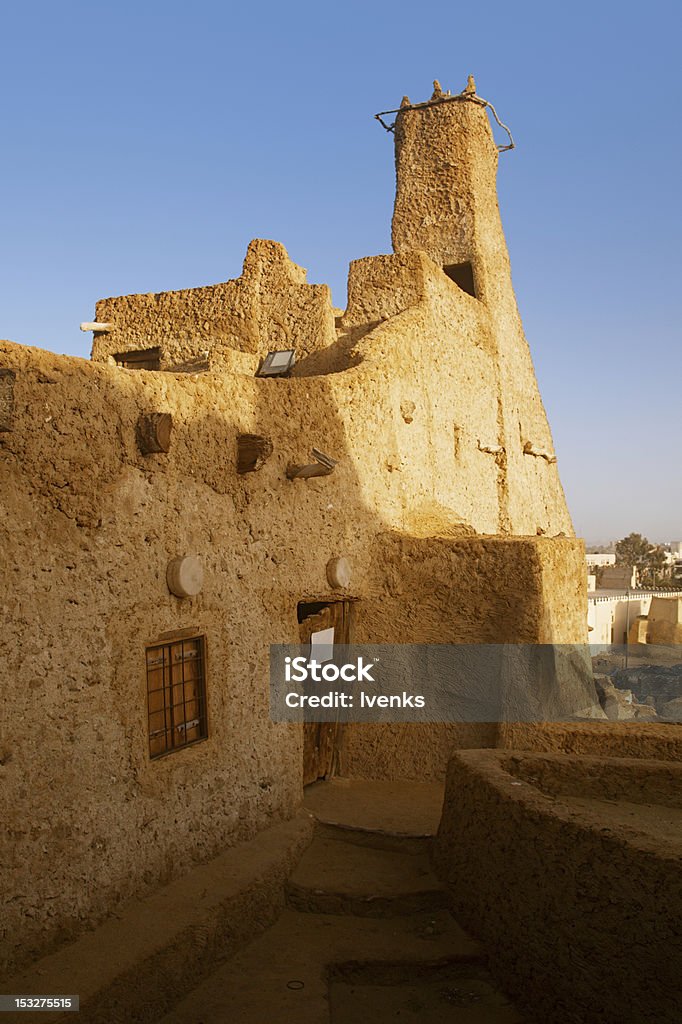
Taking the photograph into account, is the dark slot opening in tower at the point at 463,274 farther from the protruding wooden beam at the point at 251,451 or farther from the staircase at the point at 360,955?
the staircase at the point at 360,955

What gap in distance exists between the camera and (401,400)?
10.8 meters

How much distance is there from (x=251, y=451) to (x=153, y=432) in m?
1.26

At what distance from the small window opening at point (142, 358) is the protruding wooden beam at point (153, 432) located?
7.25 meters

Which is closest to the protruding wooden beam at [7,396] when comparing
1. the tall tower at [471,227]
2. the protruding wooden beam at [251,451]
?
the protruding wooden beam at [251,451]

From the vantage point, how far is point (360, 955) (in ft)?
20.8

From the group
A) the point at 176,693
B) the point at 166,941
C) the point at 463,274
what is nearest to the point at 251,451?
the point at 176,693

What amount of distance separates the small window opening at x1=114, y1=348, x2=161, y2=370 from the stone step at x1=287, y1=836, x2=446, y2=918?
8.30 metres

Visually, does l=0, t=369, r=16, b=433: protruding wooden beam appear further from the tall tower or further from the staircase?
the tall tower

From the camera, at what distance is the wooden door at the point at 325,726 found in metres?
9.55

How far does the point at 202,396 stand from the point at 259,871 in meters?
3.91

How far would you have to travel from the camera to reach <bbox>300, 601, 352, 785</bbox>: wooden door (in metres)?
9.55

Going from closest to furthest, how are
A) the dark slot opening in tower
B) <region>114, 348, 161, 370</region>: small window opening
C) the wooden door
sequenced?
the wooden door < <region>114, 348, 161, 370</region>: small window opening < the dark slot opening in tower

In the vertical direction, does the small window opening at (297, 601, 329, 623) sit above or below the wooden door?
above

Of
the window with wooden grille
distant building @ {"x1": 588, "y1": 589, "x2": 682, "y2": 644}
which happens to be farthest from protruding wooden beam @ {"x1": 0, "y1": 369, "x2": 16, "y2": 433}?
distant building @ {"x1": 588, "y1": 589, "x2": 682, "y2": 644}
